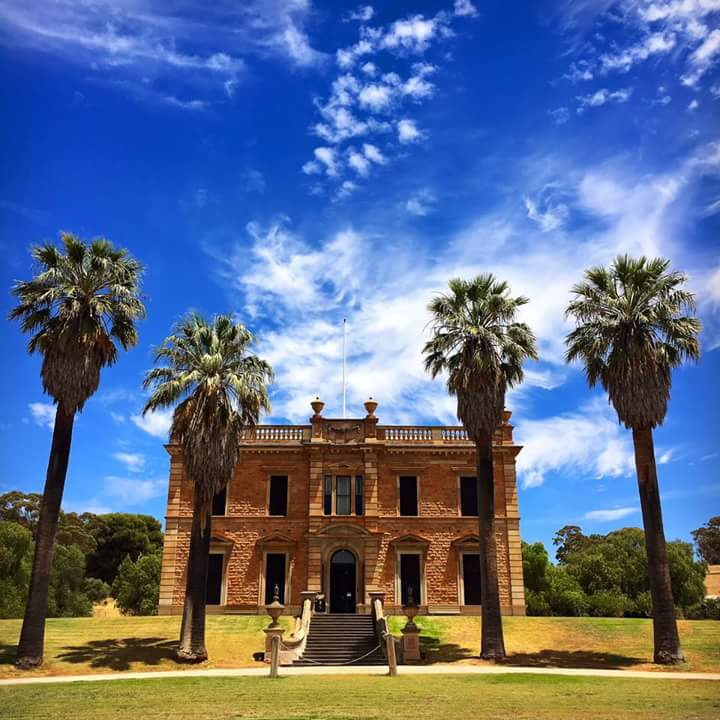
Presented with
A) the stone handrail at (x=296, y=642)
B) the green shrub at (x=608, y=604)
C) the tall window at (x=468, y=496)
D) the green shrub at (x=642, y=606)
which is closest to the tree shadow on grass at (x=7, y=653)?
the stone handrail at (x=296, y=642)

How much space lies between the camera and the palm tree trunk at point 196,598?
23.2 metres

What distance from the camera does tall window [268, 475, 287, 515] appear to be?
3469cm

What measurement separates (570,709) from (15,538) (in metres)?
36.1

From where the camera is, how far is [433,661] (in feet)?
77.3

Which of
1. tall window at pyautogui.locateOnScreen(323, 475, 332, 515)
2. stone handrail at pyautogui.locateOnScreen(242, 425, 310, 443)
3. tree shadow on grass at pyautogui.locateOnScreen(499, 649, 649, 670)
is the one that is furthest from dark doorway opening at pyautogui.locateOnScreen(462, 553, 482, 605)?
stone handrail at pyautogui.locateOnScreen(242, 425, 310, 443)

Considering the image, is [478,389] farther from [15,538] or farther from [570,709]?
[15,538]

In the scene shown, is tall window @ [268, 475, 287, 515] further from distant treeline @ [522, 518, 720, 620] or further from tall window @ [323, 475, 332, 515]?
distant treeline @ [522, 518, 720, 620]

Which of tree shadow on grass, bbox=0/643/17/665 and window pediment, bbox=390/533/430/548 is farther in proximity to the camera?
window pediment, bbox=390/533/430/548

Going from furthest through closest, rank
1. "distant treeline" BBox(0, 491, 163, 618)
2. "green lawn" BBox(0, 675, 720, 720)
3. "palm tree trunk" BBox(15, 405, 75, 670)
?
"distant treeline" BBox(0, 491, 163, 618), "palm tree trunk" BBox(15, 405, 75, 670), "green lawn" BBox(0, 675, 720, 720)

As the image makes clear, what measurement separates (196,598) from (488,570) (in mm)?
9831

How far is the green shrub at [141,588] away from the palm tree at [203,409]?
23969 millimetres

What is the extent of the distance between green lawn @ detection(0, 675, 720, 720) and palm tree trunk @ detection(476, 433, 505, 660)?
506 centimetres

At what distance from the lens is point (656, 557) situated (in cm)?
2284

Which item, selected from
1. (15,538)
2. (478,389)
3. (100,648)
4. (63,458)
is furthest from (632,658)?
(15,538)
